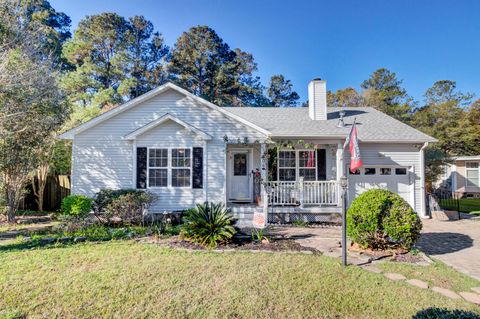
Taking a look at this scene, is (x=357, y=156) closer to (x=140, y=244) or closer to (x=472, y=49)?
(x=140, y=244)

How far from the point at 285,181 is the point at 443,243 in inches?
217

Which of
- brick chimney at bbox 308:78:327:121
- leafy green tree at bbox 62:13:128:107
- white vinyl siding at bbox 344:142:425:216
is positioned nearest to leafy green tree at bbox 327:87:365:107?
brick chimney at bbox 308:78:327:121

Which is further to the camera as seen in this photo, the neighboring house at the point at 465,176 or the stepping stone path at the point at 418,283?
the neighboring house at the point at 465,176

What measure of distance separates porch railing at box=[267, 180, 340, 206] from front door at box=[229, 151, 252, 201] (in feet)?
5.60

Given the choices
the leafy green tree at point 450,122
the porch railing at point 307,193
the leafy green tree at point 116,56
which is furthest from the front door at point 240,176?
the leafy green tree at point 450,122

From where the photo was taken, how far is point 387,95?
1283 inches

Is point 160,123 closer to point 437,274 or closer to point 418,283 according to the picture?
point 418,283

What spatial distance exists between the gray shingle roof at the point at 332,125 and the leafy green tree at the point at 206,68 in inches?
584

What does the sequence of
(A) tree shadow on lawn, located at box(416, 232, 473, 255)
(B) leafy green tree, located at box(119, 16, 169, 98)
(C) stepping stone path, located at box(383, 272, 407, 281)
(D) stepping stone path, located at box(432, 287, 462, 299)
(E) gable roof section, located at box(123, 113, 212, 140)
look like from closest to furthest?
(D) stepping stone path, located at box(432, 287, 462, 299), (C) stepping stone path, located at box(383, 272, 407, 281), (A) tree shadow on lawn, located at box(416, 232, 473, 255), (E) gable roof section, located at box(123, 113, 212, 140), (B) leafy green tree, located at box(119, 16, 169, 98)

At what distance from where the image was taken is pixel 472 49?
63.1ft

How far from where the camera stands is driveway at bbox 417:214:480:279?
575 centimetres

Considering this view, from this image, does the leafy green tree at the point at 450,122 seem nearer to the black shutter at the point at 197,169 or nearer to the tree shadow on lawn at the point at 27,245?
the black shutter at the point at 197,169

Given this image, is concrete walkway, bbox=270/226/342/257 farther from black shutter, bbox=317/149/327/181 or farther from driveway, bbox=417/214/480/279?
black shutter, bbox=317/149/327/181

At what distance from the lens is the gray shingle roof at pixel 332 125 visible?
452 inches
